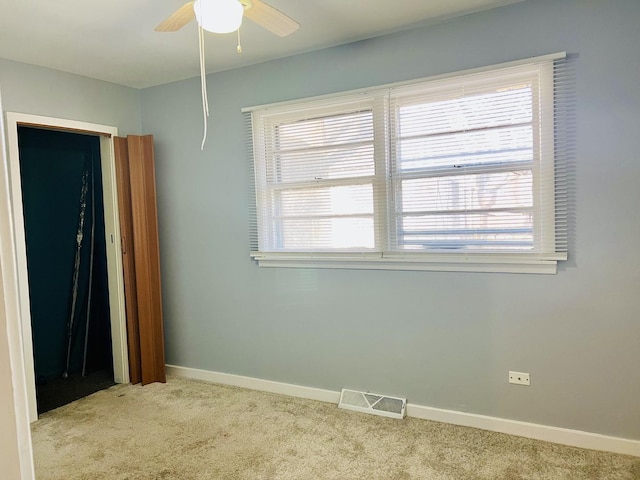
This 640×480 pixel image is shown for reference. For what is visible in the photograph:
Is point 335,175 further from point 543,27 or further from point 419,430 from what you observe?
point 419,430

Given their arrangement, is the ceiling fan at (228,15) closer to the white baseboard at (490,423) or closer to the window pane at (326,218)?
the window pane at (326,218)

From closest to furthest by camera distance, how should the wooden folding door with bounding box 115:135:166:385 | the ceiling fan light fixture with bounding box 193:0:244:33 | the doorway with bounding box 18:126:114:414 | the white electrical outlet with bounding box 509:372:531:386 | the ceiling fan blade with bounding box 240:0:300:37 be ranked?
→ 1. the ceiling fan light fixture with bounding box 193:0:244:33
2. the ceiling fan blade with bounding box 240:0:300:37
3. the white electrical outlet with bounding box 509:372:531:386
4. the wooden folding door with bounding box 115:135:166:385
5. the doorway with bounding box 18:126:114:414

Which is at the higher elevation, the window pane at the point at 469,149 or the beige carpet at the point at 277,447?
the window pane at the point at 469,149

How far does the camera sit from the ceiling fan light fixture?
1.67 meters

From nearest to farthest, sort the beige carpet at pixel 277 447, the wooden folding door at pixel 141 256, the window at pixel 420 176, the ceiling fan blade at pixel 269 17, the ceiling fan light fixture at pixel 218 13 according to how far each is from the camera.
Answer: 1. the ceiling fan light fixture at pixel 218 13
2. the ceiling fan blade at pixel 269 17
3. the beige carpet at pixel 277 447
4. the window at pixel 420 176
5. the wooden folding door at pixel 141 256

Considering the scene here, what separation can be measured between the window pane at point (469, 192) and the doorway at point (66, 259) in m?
2.82

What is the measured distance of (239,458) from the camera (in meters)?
2.43

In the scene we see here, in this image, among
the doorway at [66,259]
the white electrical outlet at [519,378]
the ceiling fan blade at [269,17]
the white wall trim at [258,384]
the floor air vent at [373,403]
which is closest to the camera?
the ceiling fan blade at [269,17]

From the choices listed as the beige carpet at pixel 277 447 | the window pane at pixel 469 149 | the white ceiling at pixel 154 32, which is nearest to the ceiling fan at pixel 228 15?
the white ceiling at pixel 154 32

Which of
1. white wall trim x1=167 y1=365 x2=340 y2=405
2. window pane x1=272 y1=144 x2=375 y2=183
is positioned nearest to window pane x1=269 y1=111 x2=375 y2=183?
window pane x1=272 y1=144 x2=375 y2=183

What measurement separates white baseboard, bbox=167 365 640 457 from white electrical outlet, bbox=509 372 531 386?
237 millimetres

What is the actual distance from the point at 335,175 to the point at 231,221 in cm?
94

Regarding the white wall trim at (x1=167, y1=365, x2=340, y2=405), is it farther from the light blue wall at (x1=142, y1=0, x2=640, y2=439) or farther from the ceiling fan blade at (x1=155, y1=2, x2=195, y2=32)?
the ceiling fan blade at (x1=155, y1=2, x2=195, y2=32)

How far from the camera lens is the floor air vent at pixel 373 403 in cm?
284
